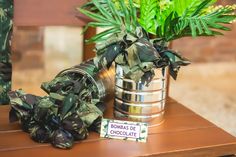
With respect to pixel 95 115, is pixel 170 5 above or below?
above

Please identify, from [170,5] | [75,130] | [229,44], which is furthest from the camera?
[229,44]

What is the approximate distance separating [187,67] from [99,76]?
209 cm

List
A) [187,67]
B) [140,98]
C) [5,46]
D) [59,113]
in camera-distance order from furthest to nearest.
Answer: [187,67] < [5,46] < [140,98] < [59,113]

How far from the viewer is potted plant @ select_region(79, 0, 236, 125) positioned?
1122mm

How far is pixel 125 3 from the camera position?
131 cm

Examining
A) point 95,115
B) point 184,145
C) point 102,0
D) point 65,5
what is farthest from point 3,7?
point 184,145

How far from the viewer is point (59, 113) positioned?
1072 mm

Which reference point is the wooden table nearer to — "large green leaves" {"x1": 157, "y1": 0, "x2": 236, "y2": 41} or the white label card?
the white label card

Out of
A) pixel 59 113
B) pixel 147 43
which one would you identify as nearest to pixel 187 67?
pixel 147 43

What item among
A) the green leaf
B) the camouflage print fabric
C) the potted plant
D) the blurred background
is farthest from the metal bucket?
the blurred background

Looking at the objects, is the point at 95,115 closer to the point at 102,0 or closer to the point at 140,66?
the point at 140,66

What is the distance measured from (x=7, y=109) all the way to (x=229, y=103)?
6.63ft

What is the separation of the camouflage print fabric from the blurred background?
135 centimetres

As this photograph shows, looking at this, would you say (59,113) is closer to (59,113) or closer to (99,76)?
(59,113)
